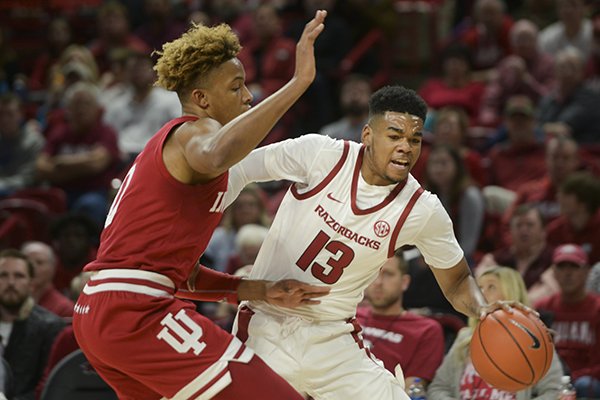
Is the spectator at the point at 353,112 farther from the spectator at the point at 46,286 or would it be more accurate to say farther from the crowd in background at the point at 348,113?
the spectator at the point at 46,286

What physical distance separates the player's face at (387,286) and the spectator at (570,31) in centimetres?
526

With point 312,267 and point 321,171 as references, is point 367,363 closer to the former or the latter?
point 312,267

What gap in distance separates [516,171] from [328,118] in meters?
2.27

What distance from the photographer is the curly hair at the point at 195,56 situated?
4.35 metres

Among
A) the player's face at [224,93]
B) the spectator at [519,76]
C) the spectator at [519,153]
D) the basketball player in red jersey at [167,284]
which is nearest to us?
the basketball player in red jersey at [167,284]

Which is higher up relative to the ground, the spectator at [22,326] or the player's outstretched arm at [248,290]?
the player's outstretched arm at [248,290]

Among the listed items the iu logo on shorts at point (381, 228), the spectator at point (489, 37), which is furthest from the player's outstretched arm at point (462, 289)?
the spectator at point (489, 37)

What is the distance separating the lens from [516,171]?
9719mm

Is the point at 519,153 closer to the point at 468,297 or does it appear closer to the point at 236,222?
the point at 236,222

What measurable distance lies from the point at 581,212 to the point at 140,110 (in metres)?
4.48

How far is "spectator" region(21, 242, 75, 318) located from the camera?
7973mm

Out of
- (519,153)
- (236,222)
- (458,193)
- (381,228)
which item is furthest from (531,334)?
(519,153)

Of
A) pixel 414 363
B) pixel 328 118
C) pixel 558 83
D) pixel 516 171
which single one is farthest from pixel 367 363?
pixel 328 118

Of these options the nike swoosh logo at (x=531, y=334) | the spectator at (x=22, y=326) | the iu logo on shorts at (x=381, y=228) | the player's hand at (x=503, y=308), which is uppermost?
the iu logo on shorts at (x=381, y=228)
